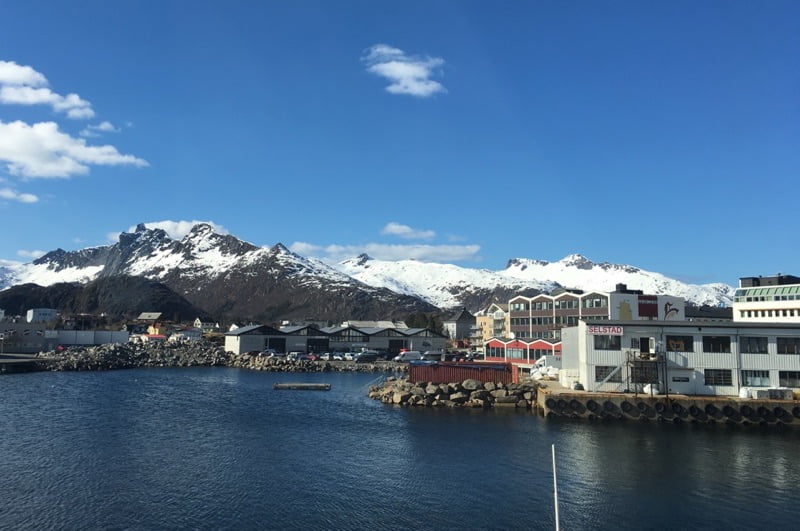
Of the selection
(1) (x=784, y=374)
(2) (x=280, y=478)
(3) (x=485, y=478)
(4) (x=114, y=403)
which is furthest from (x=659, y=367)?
(4) (x=114, y=403)

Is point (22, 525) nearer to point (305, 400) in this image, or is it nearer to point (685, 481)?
point (685, 481)

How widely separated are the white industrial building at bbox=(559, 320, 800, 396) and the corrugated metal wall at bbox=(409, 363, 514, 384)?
9072mm

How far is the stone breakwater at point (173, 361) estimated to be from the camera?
81.4m

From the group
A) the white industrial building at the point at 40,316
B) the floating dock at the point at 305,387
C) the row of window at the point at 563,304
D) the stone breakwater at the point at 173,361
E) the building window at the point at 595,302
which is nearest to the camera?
the floating dock at the point at 305,387

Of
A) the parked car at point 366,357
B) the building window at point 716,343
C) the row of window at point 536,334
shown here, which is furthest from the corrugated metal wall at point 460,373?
the parked car at point 366,357

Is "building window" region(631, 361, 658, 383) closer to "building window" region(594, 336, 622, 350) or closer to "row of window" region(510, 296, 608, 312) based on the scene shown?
"building window" region(594, 336, 622, 350)

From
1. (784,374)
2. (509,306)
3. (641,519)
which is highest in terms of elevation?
(509,306)

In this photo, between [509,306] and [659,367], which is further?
[509,306]

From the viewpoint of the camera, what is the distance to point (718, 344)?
42.2 metres

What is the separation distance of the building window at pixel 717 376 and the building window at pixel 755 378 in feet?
3.48

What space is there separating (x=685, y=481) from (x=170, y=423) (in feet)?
101

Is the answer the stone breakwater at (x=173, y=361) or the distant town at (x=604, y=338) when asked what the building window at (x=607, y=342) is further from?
the stone breakwater at (x=173, y=361)

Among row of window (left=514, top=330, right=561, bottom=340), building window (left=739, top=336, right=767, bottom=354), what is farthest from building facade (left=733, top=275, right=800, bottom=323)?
building window (left=739, top=336, right=767, bottom=354)

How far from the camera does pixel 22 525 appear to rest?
20.2 m
